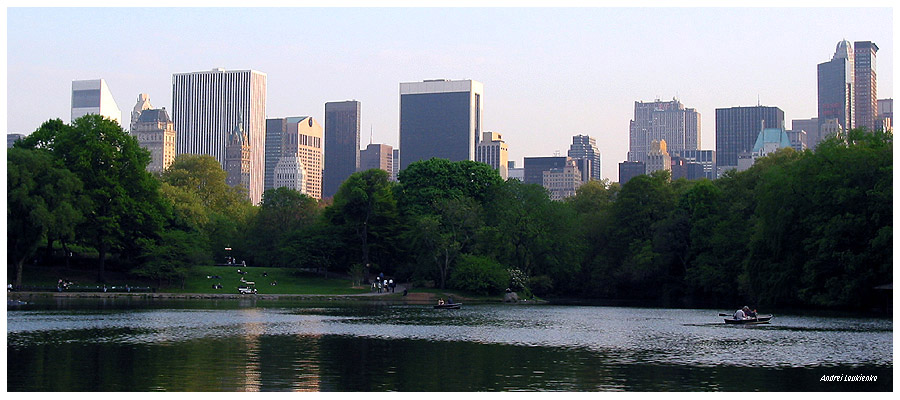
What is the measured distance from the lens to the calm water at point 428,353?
24.6 meters

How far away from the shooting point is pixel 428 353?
31.5m

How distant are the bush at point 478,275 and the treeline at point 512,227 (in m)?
0.11

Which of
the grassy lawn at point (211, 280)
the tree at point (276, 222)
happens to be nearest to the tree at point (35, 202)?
the grassy lawn at point (211, 280)

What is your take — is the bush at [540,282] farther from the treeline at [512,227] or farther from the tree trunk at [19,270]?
the tree trunk at [19,270]

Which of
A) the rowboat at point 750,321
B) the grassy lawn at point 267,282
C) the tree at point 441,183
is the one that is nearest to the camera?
the rowboat at point 750,321

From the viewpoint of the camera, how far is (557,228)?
85.6 m

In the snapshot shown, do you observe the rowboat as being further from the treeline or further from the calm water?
the treeline

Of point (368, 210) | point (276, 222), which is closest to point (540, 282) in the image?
point (368, 210)

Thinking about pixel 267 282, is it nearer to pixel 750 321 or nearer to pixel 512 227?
pixel 512 227

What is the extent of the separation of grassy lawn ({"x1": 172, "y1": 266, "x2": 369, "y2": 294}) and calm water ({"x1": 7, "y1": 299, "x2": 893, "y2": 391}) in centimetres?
2615

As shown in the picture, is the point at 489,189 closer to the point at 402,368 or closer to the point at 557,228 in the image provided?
the point at 557,228

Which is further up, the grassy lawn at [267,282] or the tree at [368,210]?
the tree at [368,210]

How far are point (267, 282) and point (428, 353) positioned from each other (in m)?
51.8

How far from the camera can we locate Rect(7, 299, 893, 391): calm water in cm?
2456
